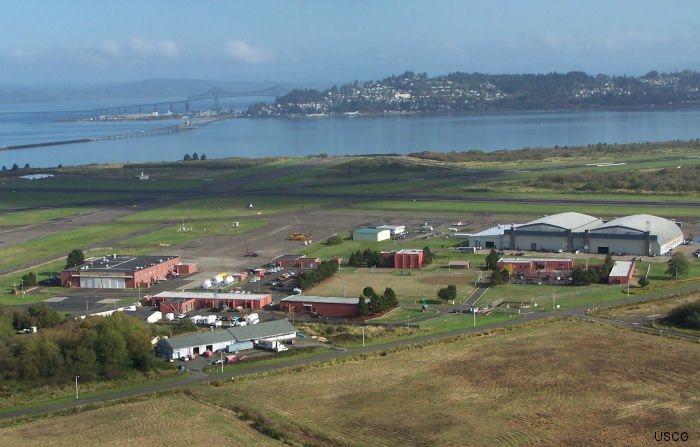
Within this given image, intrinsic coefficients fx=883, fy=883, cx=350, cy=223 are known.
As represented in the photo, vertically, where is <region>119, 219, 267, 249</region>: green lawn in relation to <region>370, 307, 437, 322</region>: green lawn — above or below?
above

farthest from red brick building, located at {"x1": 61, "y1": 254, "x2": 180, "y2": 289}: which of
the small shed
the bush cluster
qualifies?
the small shed

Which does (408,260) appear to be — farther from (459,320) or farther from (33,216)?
(33,216)

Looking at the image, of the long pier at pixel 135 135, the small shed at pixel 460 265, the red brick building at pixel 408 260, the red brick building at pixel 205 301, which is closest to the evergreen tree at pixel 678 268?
the small shed at pixel 460 265

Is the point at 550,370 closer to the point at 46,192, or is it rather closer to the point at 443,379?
the point at 443,379

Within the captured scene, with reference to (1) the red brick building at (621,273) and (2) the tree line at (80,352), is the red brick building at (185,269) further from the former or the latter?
(1) the red brick building at (621,273)

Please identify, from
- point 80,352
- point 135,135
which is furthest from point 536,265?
point 135,135

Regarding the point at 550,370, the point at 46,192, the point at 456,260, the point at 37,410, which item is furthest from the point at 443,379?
the point at 46,192

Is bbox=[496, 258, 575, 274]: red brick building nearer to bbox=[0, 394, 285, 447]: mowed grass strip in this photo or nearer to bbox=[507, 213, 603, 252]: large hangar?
bbox=[507, 213, 603, 252]: large hangar
